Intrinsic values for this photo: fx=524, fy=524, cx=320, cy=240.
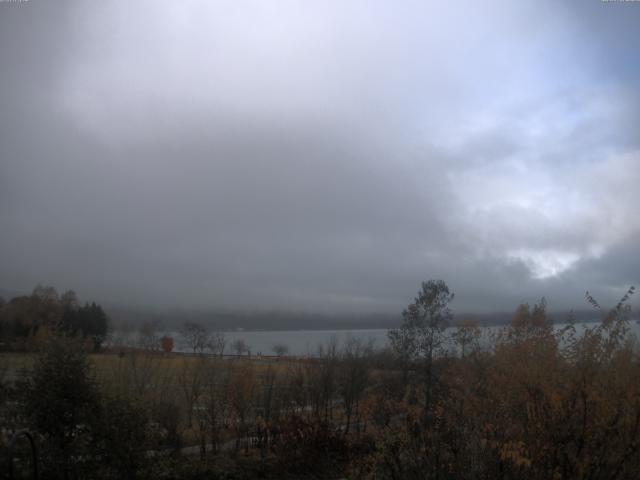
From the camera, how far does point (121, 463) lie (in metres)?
11.4

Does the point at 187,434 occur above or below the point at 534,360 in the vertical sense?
below

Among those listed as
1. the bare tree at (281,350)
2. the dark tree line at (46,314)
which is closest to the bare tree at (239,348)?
the bare tree at (281,350)

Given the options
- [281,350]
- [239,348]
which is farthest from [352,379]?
[281,350]

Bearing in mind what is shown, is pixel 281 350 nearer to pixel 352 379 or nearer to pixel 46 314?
pixel 46 314

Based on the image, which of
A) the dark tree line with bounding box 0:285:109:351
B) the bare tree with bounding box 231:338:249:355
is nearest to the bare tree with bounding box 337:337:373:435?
the bare tree with bounding box 231:338:249:355

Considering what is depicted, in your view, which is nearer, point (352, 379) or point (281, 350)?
point (352, 379)

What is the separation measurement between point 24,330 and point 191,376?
1156 inches

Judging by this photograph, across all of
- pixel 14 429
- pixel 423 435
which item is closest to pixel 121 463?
pixel 14 429

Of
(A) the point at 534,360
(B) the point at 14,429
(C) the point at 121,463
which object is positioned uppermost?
(A) the point at 534,360

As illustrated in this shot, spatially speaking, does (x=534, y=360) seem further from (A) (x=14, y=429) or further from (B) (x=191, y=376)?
(B) (x=191, y=376)

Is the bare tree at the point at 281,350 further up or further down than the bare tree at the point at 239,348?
further down

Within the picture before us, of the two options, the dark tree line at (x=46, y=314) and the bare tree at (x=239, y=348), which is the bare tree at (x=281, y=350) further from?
the dark tree line at (x=46, y=314)

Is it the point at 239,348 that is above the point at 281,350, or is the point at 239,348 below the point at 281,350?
above

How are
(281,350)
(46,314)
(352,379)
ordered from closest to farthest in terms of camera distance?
(352,379) < (46,314) < (281,350)
